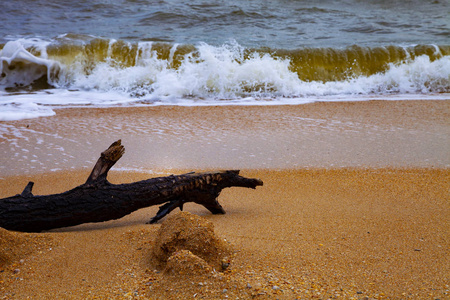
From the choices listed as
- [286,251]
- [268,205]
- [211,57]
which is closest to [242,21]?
[211,57]

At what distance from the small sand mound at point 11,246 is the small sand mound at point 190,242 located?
0.72 metres

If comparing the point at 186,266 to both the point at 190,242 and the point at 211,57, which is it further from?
the point at 211,57

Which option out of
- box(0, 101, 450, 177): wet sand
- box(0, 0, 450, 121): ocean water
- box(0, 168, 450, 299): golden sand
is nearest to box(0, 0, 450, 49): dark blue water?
box(0, 0, 450, 121): ocean water

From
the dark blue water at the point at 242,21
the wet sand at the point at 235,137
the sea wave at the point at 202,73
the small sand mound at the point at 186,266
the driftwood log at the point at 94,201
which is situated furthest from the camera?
the dark blue water at the point at 242,21

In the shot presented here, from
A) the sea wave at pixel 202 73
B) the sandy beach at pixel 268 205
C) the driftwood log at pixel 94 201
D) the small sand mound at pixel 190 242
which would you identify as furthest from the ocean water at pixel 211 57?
the small sand mound at pixel 190 242

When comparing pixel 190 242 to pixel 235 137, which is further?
pixel 235 137

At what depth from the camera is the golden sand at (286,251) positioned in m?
1.90

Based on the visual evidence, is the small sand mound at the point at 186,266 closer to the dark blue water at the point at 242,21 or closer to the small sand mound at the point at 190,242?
the small sand mound at the point at 190,242

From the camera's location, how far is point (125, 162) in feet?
13.9

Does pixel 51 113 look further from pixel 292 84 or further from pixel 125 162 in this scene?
pixel 292 84

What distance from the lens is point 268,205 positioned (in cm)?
315

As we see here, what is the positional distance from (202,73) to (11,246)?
6742mm

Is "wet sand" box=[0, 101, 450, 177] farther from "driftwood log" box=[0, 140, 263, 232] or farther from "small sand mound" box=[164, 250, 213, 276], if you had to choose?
"small sand mound" box=[164, 250, 213, 276]

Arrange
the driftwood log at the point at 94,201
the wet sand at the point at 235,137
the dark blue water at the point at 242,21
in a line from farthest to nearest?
the dark blue water at the point at 242,21 < the wet sand at the point at 235,137 < the driftwood log at the point at 94,201
